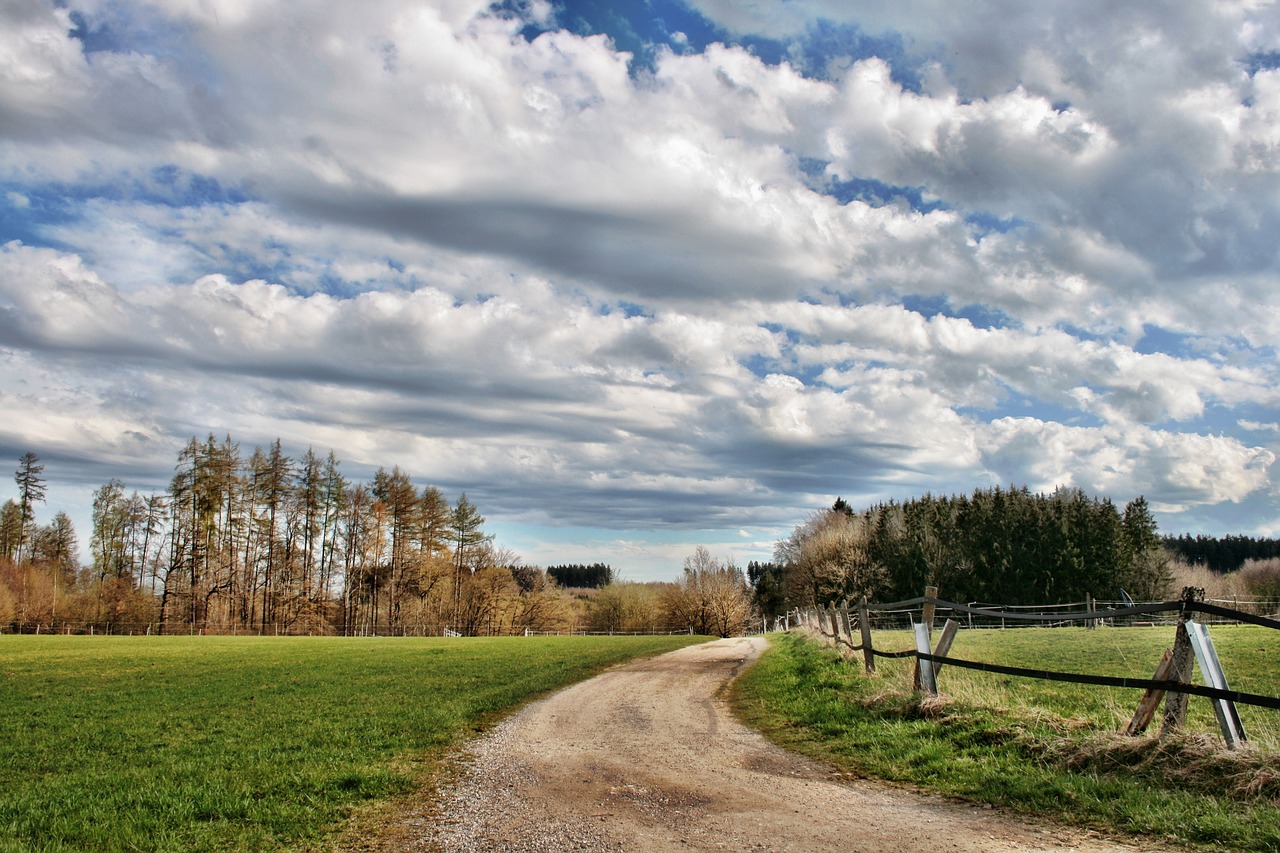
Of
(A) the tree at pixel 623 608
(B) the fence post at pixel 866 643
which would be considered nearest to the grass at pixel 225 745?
(B) the fence post at pixel 866 643

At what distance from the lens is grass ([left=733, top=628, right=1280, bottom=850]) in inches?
234

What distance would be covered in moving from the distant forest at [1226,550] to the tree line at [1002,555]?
71437 mm

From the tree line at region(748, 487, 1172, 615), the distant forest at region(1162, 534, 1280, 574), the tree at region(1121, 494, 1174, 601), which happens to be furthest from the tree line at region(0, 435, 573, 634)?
the distant forest at region(1162, 534, 1280, 574)

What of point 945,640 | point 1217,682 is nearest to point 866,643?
point 945,640

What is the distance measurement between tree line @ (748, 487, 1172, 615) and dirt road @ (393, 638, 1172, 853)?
63404 millimetres

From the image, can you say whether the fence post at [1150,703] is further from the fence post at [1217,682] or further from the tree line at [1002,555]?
the tree line at [1002,555]

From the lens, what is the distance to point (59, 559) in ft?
267

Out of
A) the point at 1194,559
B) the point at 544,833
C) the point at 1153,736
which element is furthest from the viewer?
the point at 1194,559

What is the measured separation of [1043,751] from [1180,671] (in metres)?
1.48

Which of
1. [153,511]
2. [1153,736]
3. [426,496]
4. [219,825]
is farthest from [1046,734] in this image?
[153,511]

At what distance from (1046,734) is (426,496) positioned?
74055 mm

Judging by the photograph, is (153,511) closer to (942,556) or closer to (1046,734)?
(942,556)

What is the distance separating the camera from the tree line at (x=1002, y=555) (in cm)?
7462

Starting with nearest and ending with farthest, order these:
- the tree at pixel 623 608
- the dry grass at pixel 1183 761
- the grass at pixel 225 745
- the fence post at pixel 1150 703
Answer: the dry grass at pixel 1183 761, the grass at pixel 225 745, the fence post at pixel 1150 703, the tree at pixel 623 608
